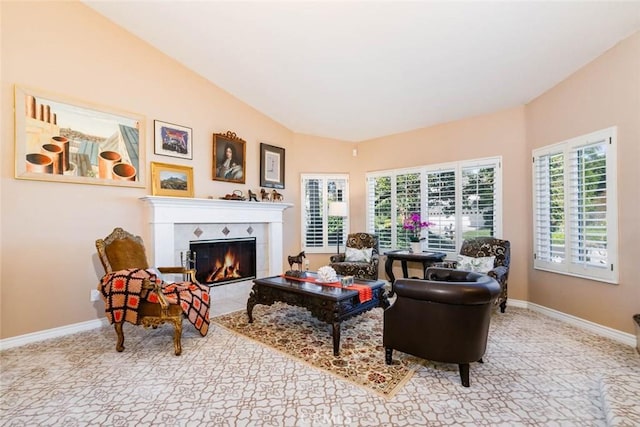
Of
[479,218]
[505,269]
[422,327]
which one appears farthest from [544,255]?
[422,327]

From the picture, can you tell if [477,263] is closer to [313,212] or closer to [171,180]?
[313,212]

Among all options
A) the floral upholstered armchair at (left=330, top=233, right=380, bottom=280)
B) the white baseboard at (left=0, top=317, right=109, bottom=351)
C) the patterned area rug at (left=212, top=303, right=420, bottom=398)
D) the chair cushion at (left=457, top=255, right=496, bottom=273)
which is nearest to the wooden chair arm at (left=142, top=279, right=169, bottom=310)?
the patterned area rug at (left=212, top=303, right=420, bottom=398)

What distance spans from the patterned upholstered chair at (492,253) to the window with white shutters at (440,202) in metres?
0.44

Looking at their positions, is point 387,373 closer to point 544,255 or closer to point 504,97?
point 544,255

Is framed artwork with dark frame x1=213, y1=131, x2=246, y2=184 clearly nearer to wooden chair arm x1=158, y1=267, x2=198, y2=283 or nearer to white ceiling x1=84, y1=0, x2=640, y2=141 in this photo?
white ceiling x1=84, y1=0, x2=640, y2=141

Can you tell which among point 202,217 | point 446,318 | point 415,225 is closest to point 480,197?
point 415,225

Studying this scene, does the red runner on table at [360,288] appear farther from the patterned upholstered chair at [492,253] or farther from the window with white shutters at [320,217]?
the window with white shutters at [320,217]

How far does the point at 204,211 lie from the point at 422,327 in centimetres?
355

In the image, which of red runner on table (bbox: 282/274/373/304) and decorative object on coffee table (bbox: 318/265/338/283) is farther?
decorative object on coffee table (bbox: 318/265/338/283)

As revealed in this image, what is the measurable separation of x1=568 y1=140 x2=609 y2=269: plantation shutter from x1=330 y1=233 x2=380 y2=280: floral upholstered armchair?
2.69m

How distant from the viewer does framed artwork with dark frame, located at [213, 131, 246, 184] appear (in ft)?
16.5

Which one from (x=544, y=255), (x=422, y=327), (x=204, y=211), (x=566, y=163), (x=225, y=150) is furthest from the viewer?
(x=225, y=150)

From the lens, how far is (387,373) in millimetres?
2594

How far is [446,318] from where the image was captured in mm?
2381
